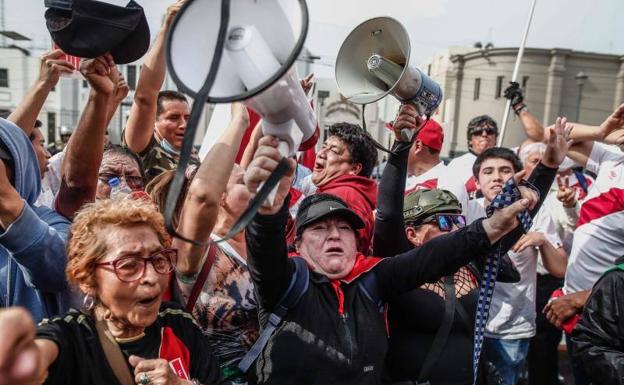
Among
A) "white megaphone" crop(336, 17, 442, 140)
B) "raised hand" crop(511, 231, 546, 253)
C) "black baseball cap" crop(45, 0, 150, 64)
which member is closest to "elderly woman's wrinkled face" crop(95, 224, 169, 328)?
"black baseball cap" crop(45, 0, 150, 64)

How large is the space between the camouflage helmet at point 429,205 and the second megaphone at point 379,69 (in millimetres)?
484

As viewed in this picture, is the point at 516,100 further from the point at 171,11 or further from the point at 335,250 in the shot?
the point at 171,11

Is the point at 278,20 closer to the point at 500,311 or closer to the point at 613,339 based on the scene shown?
the point at 613,339

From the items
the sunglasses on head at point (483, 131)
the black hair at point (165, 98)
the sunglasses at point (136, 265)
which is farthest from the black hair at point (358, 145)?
the sunglasses on head at point (483, 131)

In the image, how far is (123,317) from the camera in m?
1.61

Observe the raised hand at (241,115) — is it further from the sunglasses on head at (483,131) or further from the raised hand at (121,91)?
the sunglasses on head at (483,131)

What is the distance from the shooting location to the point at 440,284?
92.5 inches

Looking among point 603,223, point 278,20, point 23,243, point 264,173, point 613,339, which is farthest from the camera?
point 603,223

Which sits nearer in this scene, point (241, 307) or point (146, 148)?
point (241, 307)

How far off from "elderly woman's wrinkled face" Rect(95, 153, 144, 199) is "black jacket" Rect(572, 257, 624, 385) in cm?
225

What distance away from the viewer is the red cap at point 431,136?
398cm

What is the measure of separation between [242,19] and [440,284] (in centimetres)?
160

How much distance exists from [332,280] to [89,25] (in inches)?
50.6

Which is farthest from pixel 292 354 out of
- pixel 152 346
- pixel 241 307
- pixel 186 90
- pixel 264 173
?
pixel 186 90
